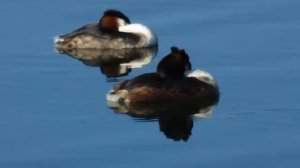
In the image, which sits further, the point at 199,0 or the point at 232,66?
the point at 199,0

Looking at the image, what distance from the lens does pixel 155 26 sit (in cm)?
1802

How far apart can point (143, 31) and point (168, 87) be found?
2820mm

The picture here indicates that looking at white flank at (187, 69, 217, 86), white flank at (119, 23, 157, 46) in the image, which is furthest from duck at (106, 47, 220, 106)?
white flank at (119, 23, 157, 46)

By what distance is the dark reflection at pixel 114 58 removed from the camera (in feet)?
54.0

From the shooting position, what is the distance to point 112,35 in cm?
1788

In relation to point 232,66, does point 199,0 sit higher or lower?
higher

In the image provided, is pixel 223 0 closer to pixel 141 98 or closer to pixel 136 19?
pixel 136 19

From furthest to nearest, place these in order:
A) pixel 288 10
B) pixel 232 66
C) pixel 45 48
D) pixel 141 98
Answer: pixel 288 10 → pixel 45 48 → pixel 232 66 → pixel 141 98

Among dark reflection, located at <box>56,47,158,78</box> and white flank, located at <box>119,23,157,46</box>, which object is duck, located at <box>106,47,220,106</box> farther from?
white flank, located at <box>119,23,157,46</box>

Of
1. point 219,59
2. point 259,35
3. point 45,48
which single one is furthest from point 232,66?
point 45,48

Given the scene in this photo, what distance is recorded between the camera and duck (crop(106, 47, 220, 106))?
1466 cm

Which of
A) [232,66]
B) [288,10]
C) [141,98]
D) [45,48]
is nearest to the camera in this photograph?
[141,98]

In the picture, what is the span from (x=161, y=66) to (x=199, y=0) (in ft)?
14.2

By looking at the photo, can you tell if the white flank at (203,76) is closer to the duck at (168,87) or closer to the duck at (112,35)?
the duck at (168,87)
